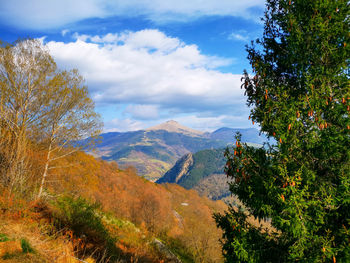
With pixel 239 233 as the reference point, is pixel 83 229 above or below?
below

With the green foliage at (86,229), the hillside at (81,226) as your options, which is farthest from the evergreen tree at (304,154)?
the green foliage at (86,229)

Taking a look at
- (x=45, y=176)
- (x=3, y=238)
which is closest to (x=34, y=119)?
(x=45, y=176)

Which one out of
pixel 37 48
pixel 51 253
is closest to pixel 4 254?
pixel 51 253

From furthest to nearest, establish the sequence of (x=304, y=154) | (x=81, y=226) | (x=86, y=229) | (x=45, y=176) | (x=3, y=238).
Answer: (x=45, y=176) < (x=86, y=229) < (x=81, y=226) < (x=304, y=154) < (x=3, y=238)

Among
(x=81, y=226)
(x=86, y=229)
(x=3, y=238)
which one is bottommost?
(x=86, y=229)

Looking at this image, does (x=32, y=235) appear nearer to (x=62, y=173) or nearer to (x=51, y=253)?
(x=51, y=253)

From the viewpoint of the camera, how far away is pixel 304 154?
24.4 ft

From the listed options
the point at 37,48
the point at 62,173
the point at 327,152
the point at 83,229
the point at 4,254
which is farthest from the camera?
the point at 62,173

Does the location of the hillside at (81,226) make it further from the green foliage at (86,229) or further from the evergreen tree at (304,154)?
the evergreen tree at (304,154)

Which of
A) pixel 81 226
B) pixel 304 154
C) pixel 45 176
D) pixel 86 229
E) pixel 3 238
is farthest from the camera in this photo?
pixel 45 176

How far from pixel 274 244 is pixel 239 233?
1.41 metres

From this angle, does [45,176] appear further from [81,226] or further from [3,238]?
[3,238]

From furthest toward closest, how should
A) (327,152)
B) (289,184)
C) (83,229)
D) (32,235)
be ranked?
(83,229)
(32,235)
(327,152)
(289,184)

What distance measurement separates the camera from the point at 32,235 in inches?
297
